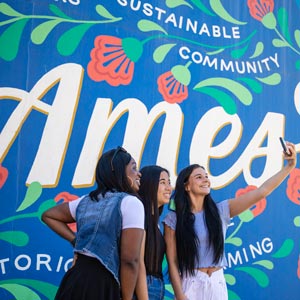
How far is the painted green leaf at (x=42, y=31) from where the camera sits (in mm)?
3893

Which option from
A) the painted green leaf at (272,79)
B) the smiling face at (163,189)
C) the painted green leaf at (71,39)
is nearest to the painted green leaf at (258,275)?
the painted green leaf at (272,79)

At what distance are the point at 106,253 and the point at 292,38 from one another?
323 cm

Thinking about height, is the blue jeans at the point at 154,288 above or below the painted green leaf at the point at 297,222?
below

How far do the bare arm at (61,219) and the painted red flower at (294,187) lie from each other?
8.19 ft

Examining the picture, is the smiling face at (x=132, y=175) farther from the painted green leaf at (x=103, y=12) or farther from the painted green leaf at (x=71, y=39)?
the painted green leaf at (x=103, y=12)

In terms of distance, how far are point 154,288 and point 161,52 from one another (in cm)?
211

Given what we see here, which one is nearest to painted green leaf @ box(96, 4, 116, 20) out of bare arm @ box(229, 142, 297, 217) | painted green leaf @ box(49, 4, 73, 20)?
painted green leaf @ box(49, 4, 73, 20)

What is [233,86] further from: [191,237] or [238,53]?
[191,237]

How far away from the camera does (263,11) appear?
4742 millimetres

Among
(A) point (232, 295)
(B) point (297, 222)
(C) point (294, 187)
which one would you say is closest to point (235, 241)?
(A) point (232, 295)

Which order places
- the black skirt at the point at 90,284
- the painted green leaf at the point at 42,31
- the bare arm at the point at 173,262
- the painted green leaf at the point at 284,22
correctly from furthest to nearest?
the painted green leaf at the point at 284,22
the painted green leaf at the point at 42,31
the bare arm at the point at 173,262
the black skirt at the point at 90,284

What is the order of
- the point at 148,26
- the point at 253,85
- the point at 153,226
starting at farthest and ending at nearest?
the point at 253,85, the point at 148,26, the point at 153,226

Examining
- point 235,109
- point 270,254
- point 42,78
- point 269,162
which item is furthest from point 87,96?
point 270,254

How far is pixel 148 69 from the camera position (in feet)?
13.9
